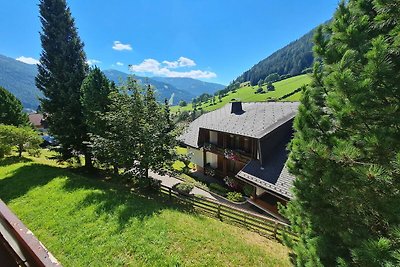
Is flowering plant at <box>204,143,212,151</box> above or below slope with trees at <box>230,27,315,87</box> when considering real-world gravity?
below

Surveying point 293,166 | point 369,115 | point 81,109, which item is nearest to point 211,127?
point 81,109

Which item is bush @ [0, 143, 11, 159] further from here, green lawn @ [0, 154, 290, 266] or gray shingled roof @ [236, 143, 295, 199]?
gray shingled roof @ [236, 143, 295, 199]

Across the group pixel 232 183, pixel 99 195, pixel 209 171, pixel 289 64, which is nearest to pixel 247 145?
pixel 232 183

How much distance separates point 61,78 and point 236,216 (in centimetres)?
1776

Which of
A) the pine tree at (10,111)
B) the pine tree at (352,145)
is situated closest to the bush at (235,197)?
the pine tree at (352,145)

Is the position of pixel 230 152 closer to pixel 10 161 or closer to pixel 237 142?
pixel 237 142

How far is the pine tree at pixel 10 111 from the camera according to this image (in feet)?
90.0

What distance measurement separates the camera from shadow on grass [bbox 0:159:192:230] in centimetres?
1073


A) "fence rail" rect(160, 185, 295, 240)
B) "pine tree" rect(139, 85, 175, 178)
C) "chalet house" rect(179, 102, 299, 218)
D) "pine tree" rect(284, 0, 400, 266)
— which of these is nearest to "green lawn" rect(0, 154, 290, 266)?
"fence rail" rect(160, 185, 295, 240)

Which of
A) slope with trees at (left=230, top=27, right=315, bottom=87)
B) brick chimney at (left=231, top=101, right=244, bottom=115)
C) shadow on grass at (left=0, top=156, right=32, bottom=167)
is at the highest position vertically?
slope with trees at (left=230, top=27, right=315, bottom=87)

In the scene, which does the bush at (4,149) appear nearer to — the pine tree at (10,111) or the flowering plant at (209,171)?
the pine tree at (10,111)

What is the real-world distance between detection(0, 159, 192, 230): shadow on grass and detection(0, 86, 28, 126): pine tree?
14.8 meters

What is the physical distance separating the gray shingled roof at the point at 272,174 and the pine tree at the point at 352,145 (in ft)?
32.8

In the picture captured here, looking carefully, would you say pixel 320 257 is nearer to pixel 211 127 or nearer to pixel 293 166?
pixel 293 166
